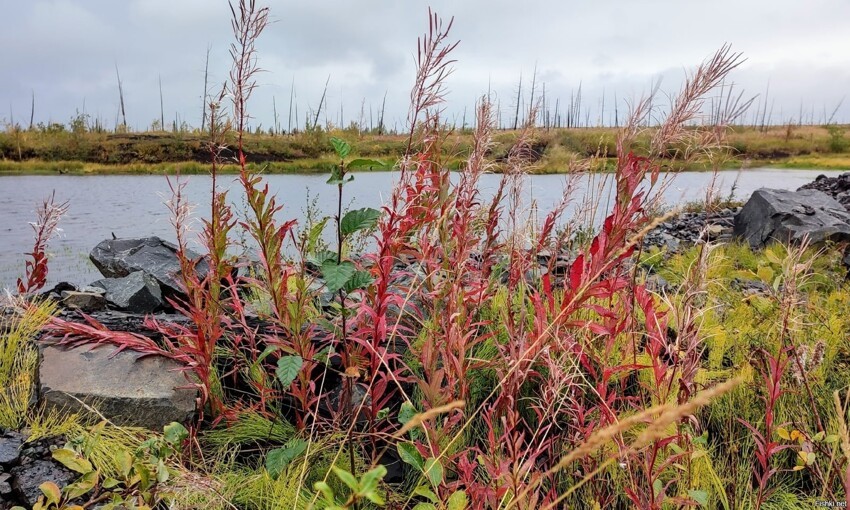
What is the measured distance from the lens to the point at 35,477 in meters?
1.87

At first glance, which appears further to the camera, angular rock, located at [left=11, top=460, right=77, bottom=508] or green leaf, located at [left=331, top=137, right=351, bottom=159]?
angular rock, located at [left=11, top=460, right=77, bottom=508]

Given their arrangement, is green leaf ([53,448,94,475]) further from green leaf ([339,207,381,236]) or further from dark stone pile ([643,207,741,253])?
dark stone pile ([643,207,741,253])

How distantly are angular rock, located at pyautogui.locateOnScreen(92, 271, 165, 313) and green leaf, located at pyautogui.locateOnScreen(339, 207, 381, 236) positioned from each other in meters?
2.47

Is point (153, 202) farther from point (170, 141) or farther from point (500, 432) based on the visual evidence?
point (170, 141)

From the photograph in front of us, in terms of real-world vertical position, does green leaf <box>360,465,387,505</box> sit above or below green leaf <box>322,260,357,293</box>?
below

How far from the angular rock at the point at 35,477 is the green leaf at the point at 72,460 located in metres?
0.20

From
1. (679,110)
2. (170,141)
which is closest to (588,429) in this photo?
(679,110)

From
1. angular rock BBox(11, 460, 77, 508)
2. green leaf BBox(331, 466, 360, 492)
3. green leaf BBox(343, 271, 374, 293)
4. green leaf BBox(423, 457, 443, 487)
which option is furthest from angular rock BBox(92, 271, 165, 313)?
green leaf BBox(331, 466, 360, 492)

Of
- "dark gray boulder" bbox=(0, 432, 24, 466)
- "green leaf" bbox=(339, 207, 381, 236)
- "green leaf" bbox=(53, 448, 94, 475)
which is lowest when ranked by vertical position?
"dark gray boulder" bbox=(0, 432, 24, 466)

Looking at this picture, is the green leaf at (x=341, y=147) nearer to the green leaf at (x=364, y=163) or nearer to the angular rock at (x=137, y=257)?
the green leaf at (x=364, y=163)

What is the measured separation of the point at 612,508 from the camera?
1873 millimetres

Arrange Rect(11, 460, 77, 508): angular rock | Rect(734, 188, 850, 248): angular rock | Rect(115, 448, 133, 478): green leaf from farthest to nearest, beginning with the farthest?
Rect(734, 188, 850, 248): angular rock < Rect(11, 460, 77, 508): angular rock < Rect(115, 448, 133, 478): green leaf

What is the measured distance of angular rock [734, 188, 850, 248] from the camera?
21.0 ft

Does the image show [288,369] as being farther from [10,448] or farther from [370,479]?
[10,448]
